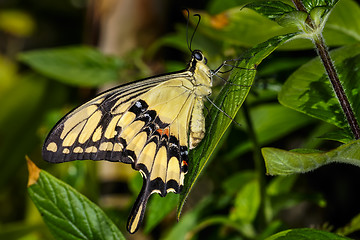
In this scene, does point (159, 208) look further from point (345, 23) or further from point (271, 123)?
point (345, 23)

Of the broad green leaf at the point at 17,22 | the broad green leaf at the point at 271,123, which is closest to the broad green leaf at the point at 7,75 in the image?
the broad green leaf at the point at 17,22

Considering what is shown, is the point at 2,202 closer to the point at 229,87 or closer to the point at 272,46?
the point at 229,87

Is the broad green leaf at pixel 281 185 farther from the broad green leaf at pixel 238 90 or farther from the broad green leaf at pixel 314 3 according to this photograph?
the broad green leaf at pixel 314 3

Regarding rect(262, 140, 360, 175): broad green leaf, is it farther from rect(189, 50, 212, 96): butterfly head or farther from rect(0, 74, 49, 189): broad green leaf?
rect(0, 74, 49, 189): broad green leaf

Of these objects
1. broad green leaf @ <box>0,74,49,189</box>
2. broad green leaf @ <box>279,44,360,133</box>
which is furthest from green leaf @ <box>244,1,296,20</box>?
broad green leaf @ <box>0,74,49,189</box>

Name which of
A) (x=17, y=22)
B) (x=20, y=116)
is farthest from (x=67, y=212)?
(x=17, y=22)
